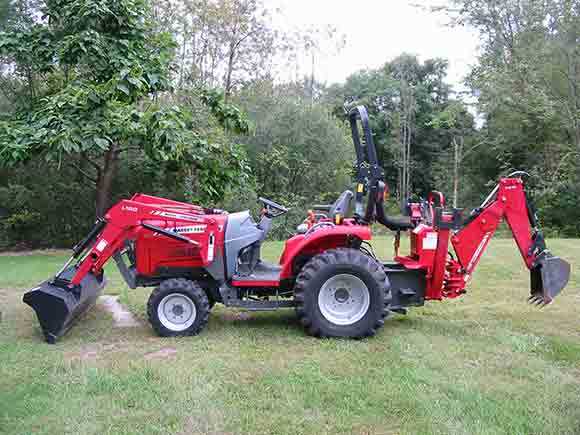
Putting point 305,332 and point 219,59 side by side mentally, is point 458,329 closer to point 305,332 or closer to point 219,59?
point 305,332

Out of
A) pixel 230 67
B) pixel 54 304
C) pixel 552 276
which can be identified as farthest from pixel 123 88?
pixel 230 67

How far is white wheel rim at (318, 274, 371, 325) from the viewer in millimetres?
5441

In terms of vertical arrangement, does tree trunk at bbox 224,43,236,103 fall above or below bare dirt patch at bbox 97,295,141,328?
above

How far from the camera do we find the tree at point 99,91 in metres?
9.12

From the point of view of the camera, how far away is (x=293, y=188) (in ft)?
64.3

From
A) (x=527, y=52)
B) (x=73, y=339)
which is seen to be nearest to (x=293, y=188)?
(x=527, y=52)

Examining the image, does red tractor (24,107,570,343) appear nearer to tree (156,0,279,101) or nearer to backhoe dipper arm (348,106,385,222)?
backhoe dipper arm (348,106,385,222)

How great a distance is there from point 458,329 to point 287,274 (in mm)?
1900

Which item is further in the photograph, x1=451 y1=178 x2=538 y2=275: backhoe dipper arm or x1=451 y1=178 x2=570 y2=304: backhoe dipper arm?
x1=451 y1=178 x2=538 y2=275: backhoe dipper arm

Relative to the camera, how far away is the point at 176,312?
5.64 m

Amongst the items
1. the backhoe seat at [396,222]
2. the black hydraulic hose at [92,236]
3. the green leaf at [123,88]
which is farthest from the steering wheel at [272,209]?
the green leaf at [123,88]

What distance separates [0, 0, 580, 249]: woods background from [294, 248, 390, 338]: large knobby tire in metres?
4.75

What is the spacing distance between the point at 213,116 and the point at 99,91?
3.34 meters

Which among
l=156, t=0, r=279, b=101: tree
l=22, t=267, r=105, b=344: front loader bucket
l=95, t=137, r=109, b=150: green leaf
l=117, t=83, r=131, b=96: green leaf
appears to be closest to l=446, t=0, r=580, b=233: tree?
l=156, t=0, r=279, b=101: tree
